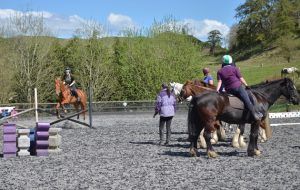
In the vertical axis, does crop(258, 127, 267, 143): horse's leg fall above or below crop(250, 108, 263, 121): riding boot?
below

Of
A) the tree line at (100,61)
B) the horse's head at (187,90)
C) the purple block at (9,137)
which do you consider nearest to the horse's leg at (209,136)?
the horse's head at (187,90)

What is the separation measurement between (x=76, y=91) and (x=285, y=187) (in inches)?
687

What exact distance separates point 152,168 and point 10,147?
15.0 ft

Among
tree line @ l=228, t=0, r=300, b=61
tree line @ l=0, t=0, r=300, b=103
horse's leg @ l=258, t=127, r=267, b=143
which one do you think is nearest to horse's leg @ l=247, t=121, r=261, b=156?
horse's leg @ l=258, t=127, r=267, b=143

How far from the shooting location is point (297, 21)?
3248 inches

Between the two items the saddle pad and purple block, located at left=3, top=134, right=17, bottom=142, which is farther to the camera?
purple block, located at left=3, top=134, right=17, bottom=142

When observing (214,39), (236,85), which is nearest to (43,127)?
(236,85)

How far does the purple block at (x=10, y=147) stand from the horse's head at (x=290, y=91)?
733 cm

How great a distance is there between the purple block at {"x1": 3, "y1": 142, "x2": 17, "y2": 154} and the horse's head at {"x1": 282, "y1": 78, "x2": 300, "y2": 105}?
733cm

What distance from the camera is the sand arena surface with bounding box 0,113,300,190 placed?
8508 mm

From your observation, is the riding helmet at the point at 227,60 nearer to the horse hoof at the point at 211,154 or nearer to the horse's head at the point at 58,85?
the horse hoof at the point at 211,154

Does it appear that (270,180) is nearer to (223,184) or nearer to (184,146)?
A: (223,184)

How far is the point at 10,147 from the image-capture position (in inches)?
504

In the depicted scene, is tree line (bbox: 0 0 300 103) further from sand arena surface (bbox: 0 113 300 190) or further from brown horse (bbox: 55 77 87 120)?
sand arena surface (bbox: 0 113 300 190)
